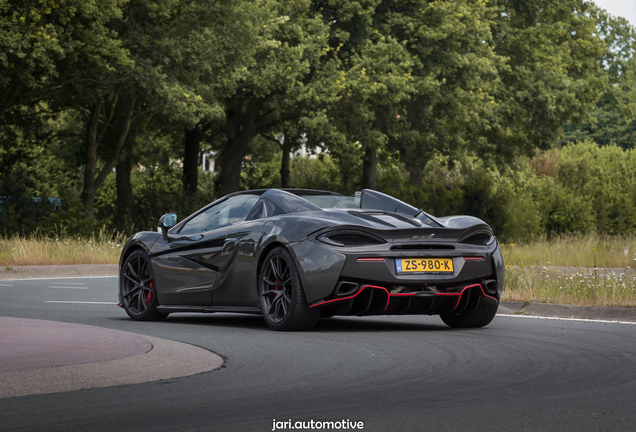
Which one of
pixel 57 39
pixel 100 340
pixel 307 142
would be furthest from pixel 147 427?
pixel 307 142

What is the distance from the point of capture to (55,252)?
66.4 feet

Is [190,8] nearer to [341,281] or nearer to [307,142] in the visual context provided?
[307,142]

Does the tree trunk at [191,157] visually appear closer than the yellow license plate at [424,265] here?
No

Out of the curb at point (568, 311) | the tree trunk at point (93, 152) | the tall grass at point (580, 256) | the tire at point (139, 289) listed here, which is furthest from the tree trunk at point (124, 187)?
the curb at point (568, 311)

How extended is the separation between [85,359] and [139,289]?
136 inches

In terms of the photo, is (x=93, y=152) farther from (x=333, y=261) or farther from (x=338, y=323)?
(x=333, y=261)

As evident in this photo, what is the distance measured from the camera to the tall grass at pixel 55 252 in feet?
63.5

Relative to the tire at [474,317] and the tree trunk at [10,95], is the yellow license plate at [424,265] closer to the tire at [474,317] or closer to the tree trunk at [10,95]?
the tire at [474,317]

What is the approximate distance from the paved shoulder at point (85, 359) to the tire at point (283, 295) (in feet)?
3.35

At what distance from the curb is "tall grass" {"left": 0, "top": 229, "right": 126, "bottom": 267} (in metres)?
11.0

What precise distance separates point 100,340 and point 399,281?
98.0 inches

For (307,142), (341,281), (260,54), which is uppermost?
(260,54)

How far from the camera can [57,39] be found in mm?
20562

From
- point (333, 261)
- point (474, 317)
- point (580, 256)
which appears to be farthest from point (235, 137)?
point (333, 261)
